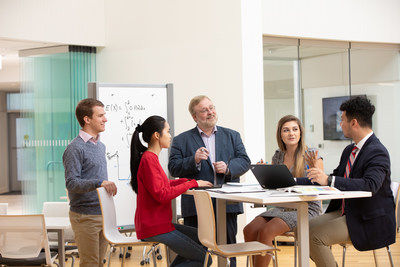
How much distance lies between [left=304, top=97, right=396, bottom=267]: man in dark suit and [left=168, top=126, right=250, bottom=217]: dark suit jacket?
0.80 metres

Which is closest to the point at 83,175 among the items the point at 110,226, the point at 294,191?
the point at 110,226

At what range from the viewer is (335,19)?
26.8ft

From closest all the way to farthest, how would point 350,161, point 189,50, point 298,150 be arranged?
point 350,161, point 298,150, point 189,50

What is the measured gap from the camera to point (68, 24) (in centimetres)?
750

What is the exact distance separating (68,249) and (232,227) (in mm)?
1604

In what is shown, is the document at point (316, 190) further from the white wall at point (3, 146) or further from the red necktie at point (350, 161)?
the white wall at point (3, 146)

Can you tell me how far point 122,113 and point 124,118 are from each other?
0.05 m

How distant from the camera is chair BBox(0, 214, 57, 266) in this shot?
401cm

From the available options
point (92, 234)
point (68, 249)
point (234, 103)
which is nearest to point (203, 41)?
point (234, 103)

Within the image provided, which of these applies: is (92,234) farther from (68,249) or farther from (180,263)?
(68,249)

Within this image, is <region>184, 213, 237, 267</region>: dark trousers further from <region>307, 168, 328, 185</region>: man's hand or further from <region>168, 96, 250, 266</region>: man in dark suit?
<region>307, 168, 328, 185</region>: man's hand

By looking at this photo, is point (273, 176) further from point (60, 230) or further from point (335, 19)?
point (335, 19)

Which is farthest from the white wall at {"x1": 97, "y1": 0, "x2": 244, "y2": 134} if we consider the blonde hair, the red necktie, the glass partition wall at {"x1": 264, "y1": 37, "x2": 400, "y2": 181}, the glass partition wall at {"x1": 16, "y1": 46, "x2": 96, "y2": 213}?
the red necktie

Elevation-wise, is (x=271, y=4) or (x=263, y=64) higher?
(x=271, y=4)
